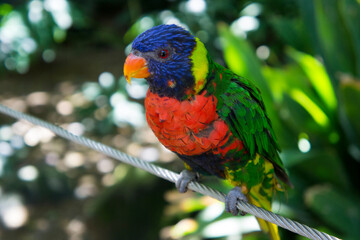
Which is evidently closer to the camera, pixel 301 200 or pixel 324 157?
pixel 324 157

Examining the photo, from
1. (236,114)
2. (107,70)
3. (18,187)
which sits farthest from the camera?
(107,70)

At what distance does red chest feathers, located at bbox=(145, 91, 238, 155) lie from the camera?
996 mm

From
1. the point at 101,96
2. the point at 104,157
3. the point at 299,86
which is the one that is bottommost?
the point at 104,157

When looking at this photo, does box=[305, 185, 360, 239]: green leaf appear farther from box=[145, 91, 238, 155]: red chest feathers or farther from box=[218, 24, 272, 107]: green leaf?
box=[145, 91, 238, 155]: red chest feathers

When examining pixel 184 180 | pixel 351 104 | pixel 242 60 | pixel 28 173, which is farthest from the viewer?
pixel 28 173

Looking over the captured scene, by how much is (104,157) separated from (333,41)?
6.83 ft

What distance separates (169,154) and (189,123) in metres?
2.23

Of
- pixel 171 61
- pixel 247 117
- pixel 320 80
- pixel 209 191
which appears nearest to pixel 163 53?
pixel 171 61

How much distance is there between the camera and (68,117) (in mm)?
3594

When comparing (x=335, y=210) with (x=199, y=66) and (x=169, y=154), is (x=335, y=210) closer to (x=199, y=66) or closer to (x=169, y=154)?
(x=199, y=66)

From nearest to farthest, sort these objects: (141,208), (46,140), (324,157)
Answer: (324,157), (141,208), (46,140)

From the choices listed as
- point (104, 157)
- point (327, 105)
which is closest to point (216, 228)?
point (327, 105)

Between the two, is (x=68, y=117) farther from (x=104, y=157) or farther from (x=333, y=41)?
(x=333, y=41)

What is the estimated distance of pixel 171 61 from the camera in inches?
38.9
